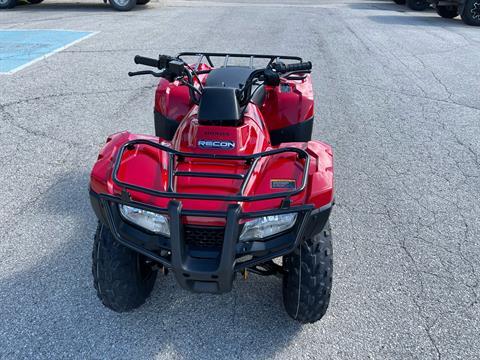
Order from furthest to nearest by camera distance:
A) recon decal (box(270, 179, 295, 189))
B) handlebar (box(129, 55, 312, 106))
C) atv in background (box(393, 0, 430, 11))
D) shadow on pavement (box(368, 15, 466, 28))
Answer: atv in background (box(393, 0, 430, 11))
shadow on pavement (box(368, 15, 466, 28))
handlebar (box(129, 55, 312, 106))
recon decal (box(270, 179, 295, 189))

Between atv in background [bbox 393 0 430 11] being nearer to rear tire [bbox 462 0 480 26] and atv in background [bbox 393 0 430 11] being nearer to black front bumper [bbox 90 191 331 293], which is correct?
rear tire [bbox 462 0 480 26]

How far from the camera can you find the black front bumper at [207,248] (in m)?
2.14

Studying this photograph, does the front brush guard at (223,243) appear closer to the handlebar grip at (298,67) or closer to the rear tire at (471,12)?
the handlebar grip at (298,67)

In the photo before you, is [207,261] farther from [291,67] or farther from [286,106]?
[286,106]

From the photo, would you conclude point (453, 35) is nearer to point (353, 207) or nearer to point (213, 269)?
point (353, 207)

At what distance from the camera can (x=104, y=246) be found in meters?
2.49

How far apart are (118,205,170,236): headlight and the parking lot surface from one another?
70cm

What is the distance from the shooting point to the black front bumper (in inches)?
84.4

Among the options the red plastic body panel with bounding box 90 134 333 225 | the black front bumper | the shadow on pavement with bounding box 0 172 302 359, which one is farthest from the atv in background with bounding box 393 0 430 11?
the black front bumper

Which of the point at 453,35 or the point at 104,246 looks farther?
the point at 453,35

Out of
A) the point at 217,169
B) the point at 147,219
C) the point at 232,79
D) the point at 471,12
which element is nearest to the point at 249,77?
the point at 232,79

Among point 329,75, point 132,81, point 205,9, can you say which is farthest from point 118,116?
point 205,9

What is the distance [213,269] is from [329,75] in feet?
20.1

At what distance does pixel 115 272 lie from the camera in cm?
248
